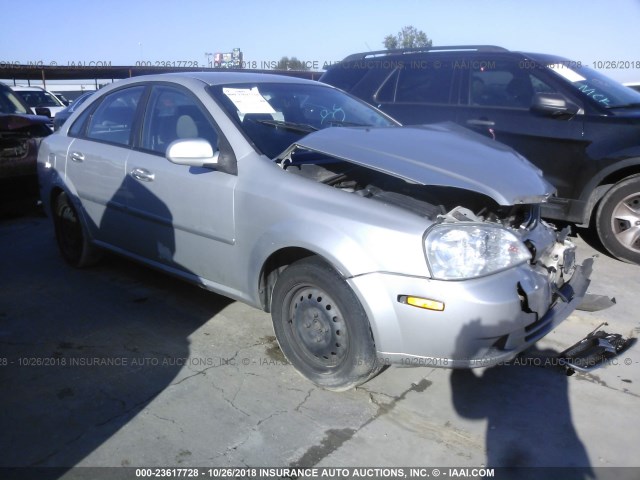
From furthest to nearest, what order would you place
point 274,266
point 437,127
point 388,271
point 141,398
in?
point 437,127
point 274,266
point 141,398
point 388,271

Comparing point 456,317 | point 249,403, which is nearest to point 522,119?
point 456,317

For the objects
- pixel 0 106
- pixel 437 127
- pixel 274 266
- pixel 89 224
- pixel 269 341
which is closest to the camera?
pixel 274 266

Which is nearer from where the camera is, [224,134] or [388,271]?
[388,271]

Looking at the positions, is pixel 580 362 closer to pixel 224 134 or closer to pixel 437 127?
pixel 437 127

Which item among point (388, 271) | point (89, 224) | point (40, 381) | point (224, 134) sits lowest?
point (40, 381)

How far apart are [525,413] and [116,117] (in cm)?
351

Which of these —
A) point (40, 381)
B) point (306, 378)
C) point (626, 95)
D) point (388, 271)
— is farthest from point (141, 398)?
point (626, 95)

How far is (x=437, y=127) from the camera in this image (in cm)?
390

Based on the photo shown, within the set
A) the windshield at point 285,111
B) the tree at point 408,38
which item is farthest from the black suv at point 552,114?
the tree at point 408,38

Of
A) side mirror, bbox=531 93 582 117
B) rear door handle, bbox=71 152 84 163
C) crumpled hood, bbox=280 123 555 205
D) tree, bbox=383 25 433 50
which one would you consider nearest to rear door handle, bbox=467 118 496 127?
side mirror, bbox=531 93 582 117

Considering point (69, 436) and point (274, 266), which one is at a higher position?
point (274, 266)

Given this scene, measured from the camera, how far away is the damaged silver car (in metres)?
2.60

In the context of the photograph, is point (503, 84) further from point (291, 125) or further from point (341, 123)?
point (291, 125)

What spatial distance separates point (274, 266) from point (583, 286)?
6.01ft
